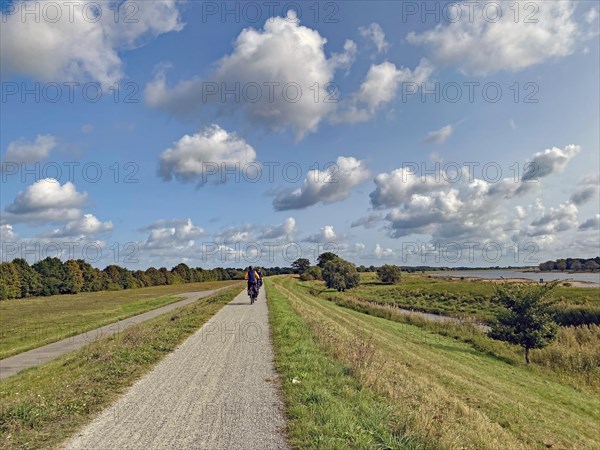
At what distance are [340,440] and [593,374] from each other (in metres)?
22.9

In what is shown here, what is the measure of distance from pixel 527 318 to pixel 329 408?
23156 millimetres

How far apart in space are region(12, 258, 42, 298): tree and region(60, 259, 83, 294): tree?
801 cm

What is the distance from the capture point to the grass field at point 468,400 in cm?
762

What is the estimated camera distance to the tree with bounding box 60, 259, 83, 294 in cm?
9988

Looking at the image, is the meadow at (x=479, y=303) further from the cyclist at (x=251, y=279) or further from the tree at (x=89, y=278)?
the tree at (x=89, y=278)

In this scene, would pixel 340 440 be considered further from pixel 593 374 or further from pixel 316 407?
pixel 593 374

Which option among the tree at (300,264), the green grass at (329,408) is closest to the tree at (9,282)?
the green grass at (329,408)

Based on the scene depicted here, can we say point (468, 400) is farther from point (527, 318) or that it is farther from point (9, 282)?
point (9, 282)

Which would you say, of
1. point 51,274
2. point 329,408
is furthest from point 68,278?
point 329,408

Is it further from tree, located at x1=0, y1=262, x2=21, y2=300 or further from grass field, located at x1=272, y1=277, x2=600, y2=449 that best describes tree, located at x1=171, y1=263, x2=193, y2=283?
grass field, located at x1=272, y1=277, x2=600, y2=449

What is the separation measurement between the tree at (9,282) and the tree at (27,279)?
1.45m

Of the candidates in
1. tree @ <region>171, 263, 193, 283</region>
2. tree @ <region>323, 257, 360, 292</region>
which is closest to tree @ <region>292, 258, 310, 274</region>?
→ tree @ <region>171, 263, 193, 283</region>

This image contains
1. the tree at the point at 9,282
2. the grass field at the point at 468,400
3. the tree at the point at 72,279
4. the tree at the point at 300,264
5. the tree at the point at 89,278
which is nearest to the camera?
the grass field at the point at 468,400

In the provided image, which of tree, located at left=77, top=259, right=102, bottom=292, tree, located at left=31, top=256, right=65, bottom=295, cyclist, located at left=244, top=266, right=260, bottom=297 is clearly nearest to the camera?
cyclist, located at left=244, top=266, right=260, bottom=297
